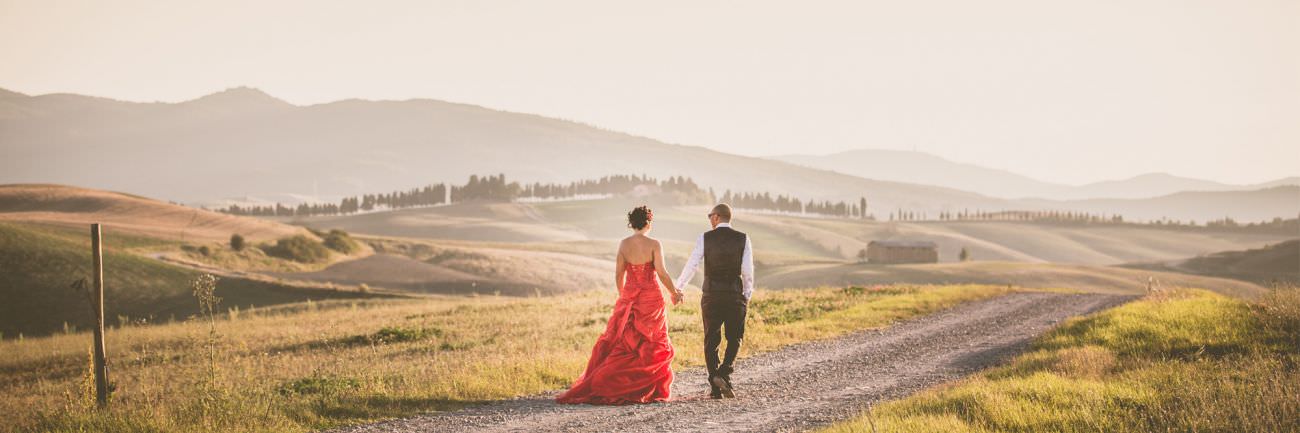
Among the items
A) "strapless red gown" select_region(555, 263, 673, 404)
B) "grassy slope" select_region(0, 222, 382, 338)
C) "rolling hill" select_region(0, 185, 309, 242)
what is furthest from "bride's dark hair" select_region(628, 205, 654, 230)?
"rolling hill" select_region(0, 185, 309, 242)

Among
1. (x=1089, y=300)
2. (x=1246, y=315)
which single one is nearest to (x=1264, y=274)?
(x=1089, y=300)

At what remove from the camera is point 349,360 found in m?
21.5

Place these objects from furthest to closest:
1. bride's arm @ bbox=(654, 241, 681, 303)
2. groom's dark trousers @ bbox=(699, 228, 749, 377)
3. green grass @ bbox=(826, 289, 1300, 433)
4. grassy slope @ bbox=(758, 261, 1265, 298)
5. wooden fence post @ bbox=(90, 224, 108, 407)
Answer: grassy slope @ bbox=(758, 261, 1265, 298)
wooden fence post @ bbox=(90, 224, 108, 407)
groom's dark trousers @ bbox=(699, 228, 749, 377)
bride's arm @ bbox=(654, 241, 681, 303)
green grass @ bbox=(826, 289, 1300, 433)

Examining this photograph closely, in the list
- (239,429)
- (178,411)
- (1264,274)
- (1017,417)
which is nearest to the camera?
(1017,417)

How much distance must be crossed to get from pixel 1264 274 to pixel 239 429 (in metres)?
153

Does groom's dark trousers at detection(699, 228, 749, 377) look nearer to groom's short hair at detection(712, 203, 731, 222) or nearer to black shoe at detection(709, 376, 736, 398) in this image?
black shoe at detection(709, 376, 736, 398)

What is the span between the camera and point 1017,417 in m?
10.5

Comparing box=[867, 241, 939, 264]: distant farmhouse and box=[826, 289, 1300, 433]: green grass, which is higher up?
box=[826, 289, 1300, 433]: green grass

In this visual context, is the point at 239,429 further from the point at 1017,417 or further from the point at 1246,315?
the point at 1246,315

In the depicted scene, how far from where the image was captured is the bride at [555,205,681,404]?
513 inches

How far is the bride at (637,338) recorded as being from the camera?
13039mm

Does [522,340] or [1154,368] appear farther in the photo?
[522,340]

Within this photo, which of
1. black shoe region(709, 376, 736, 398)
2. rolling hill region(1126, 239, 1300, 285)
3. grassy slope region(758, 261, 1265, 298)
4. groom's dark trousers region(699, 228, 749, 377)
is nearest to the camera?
black shoe region(709, 376, 736, 398)

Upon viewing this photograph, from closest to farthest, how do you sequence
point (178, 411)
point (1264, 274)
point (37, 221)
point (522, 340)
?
1. point (178, 411)
2. point (522, 340)
3. point (37, 221)
4. point (1264, 274)
